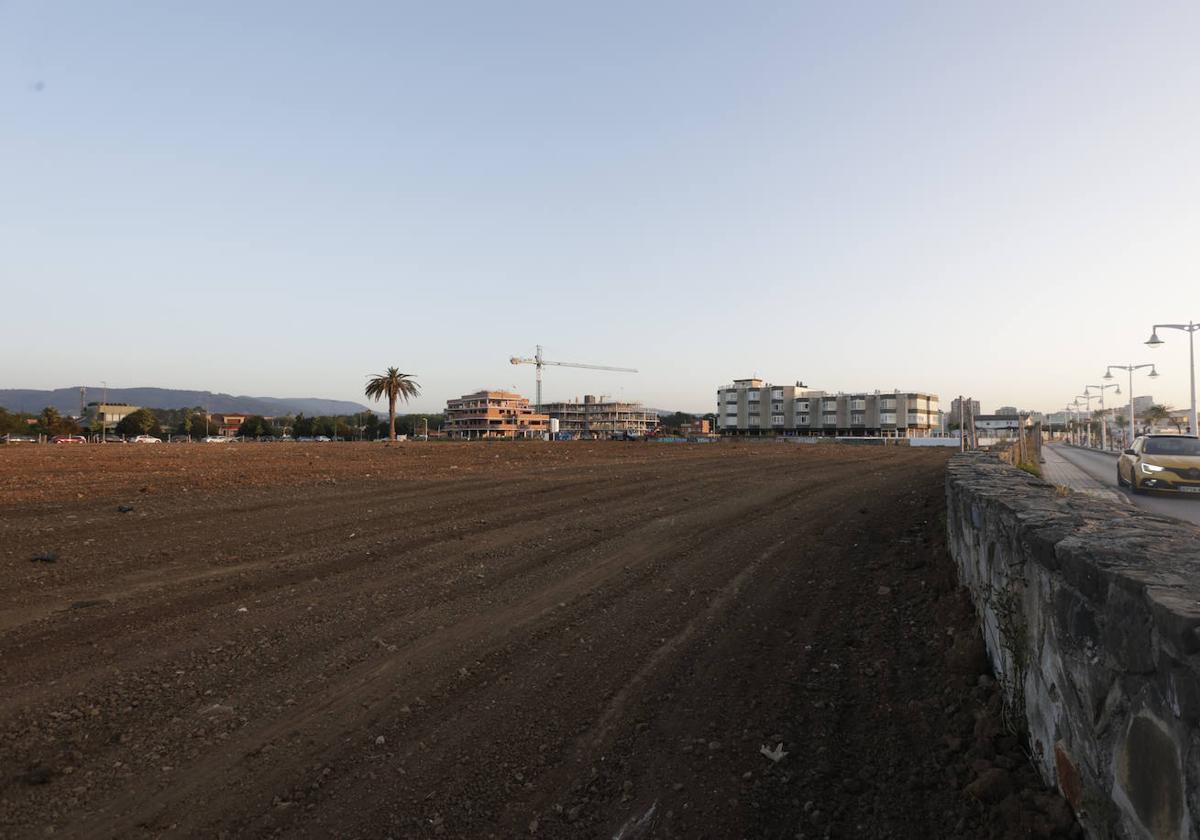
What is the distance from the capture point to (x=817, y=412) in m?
132

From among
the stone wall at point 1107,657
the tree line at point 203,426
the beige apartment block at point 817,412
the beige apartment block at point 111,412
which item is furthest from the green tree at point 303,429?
the stone wall at point 1107,657

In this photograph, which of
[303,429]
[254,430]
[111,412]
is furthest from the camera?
[111,412]

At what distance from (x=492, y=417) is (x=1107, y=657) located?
150900mm

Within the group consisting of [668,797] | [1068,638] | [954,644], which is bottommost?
[668,797]

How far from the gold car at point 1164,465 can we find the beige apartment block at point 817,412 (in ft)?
367

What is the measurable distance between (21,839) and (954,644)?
19.2ft

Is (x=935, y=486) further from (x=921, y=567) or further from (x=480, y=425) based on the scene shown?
(x=480, y=425)

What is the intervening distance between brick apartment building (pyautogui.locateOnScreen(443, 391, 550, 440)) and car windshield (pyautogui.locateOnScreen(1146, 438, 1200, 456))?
5278 inches

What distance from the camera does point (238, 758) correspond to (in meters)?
3.69

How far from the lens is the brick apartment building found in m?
150

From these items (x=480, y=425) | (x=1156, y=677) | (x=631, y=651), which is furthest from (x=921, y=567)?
(x=480, y=425)

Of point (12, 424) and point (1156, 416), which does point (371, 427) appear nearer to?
point (12, 424)

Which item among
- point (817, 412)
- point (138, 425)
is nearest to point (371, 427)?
point (138, 425)

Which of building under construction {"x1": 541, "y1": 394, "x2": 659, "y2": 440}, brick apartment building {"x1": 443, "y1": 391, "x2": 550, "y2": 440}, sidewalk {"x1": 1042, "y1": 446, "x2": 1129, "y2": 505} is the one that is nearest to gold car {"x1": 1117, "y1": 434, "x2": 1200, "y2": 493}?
sidewalk {"x1": 1042, "y1": 446, "x2": 1129, "y2": 505}
